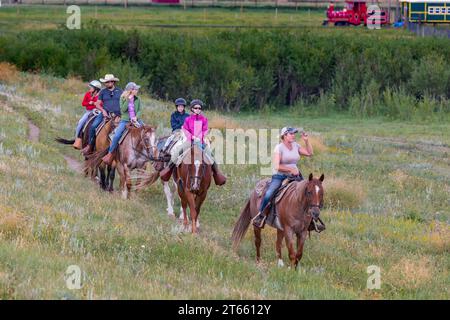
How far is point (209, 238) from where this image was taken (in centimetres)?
1769

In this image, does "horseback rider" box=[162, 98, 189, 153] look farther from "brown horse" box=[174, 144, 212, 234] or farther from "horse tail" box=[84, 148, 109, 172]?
"horse tail" box=[84, 148, 109, 172]

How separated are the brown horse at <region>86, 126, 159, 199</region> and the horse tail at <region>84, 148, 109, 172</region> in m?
0.46

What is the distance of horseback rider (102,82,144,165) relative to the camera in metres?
22.2

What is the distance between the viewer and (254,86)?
59.8m

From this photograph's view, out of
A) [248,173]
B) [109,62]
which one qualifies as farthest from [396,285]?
[109,62]

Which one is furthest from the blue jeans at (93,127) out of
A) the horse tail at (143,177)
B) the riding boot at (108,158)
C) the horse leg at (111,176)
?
the horse tail at (143,177)

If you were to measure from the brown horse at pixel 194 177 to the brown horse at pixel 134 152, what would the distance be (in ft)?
7.44

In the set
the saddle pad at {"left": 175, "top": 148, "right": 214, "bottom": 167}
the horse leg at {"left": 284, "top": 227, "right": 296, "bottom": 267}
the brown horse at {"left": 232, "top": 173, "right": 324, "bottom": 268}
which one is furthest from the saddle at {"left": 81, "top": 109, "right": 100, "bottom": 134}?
the horse leg at {"left": 284, "top": 227, "right": 296, "bottom": 267}

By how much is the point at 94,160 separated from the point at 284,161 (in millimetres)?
7901

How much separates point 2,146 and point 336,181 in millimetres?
8249

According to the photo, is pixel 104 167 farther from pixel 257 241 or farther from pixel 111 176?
pixel 257 241

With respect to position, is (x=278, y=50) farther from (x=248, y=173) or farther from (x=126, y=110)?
(x=126, y=110)

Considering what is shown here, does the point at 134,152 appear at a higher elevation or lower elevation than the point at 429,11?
higher

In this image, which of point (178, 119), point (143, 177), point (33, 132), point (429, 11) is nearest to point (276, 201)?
point (178, 119)
